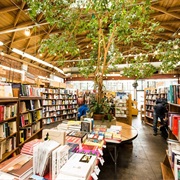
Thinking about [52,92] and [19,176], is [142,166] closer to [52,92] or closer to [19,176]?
[19,176]

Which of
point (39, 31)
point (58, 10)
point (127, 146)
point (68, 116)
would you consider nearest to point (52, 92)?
point (68, 116)

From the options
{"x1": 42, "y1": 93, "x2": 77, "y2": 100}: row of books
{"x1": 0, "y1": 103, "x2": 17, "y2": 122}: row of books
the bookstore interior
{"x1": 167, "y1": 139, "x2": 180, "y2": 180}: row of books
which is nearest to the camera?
the bookstore interior

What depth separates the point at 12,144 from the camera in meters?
2.82

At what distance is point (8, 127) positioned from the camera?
2666 millimetres

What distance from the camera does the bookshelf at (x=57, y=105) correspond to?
8109 mm

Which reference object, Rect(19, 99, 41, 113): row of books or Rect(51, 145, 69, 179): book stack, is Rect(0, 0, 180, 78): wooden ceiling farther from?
Rect(51, 145, 69, 179): book stack

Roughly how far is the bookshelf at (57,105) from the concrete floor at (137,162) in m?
5.35

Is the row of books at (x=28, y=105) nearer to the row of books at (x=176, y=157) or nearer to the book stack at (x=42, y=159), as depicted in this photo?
the book stack at (x=42, y=159)

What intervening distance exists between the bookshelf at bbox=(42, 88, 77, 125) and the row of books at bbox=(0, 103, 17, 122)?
499 centimetres

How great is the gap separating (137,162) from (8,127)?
10.1ft

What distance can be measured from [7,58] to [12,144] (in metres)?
7.45

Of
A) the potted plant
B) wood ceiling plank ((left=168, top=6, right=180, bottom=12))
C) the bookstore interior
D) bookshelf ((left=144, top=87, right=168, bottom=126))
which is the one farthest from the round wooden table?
wood ceiling plank ((left=168, top=6, right=180, bottom=12))

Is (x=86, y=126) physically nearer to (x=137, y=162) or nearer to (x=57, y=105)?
(x=137, y=162)

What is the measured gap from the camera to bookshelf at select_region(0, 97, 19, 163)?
247 centimetres
